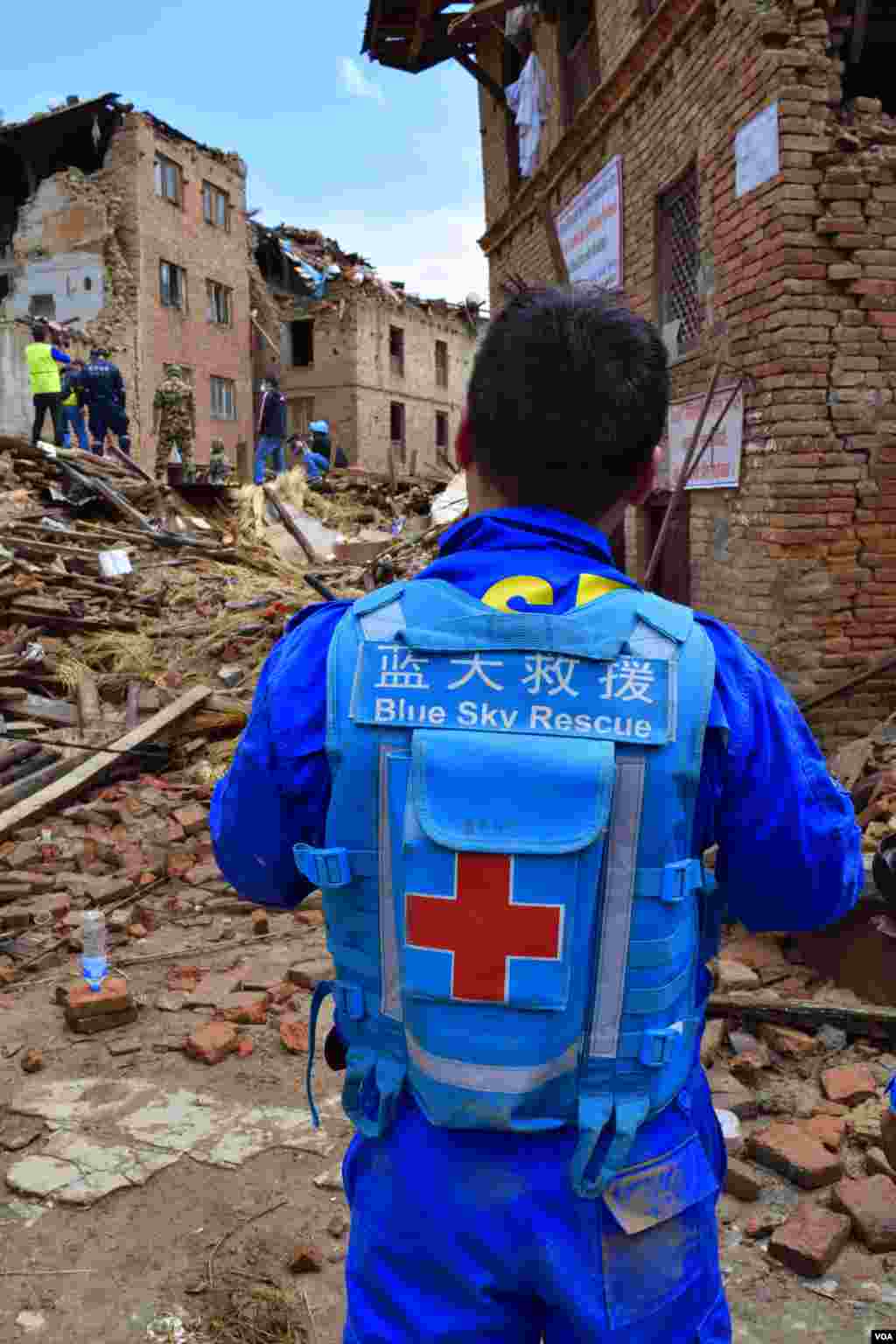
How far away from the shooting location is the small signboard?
7582 millimetres

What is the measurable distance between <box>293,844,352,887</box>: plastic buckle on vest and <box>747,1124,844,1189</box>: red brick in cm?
271

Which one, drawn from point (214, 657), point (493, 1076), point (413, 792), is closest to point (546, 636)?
point (413, 792)

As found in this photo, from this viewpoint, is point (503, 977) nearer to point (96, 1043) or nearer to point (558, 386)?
point (558, 386)

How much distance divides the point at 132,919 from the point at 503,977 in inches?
203

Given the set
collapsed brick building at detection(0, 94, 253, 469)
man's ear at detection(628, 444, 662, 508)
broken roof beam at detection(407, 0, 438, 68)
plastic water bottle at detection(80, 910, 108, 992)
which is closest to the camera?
man's ear at detection(628, 444, 662, 508)

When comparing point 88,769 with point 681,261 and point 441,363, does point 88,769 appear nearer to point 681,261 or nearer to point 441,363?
point 681,261

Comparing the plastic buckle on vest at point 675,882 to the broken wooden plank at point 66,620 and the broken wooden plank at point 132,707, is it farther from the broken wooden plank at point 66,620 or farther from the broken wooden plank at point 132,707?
the broken wooden plank at point 66,620

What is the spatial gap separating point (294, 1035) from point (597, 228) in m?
8.73

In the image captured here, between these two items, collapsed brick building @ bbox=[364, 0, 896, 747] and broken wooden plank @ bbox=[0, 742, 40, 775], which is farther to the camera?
broken wooden plank @ bbox=[0, 742, 40, 775]

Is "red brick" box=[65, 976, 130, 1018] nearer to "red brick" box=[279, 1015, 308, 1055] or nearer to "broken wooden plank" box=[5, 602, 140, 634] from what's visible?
"red brick" box=[279, 1015, 308, 1055]

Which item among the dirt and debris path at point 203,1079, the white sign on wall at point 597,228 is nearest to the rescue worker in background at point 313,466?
the white sign on wall at point 597,228

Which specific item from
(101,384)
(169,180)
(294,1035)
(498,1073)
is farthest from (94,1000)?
(169,180)

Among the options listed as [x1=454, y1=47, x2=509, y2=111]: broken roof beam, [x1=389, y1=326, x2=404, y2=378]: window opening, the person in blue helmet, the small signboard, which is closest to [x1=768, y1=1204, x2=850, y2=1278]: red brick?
the person in blue helmet

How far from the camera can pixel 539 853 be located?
1.37 meters
